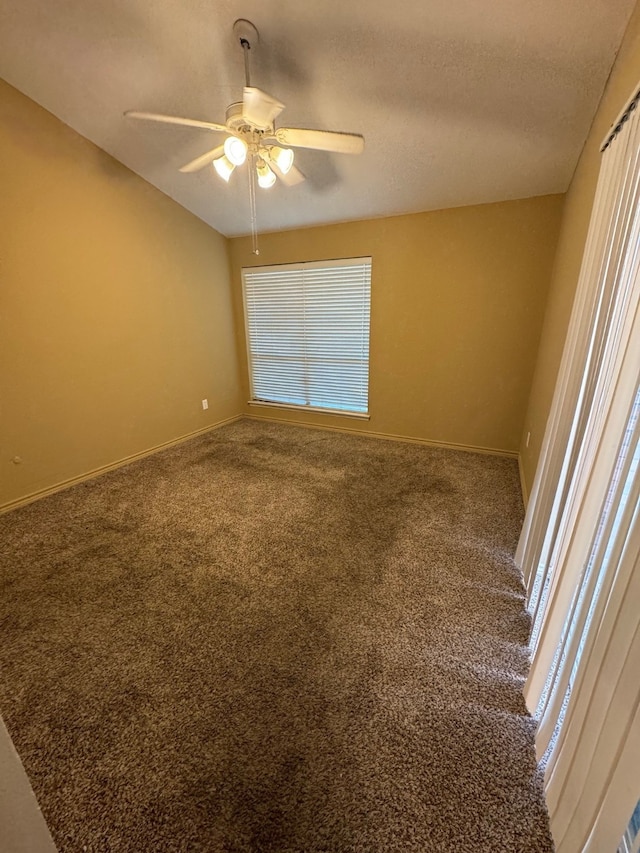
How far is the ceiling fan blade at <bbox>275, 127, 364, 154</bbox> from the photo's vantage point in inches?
66.5

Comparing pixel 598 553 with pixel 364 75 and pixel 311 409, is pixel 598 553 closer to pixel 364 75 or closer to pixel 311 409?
pixel 364 75

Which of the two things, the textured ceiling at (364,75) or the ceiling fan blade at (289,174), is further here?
the ceiling fan blade at (289,174)

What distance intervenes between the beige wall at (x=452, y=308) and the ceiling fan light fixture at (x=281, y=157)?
1699 mm

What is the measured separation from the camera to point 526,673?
4.41ft

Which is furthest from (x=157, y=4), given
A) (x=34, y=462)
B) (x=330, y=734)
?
(x=330, y=734)

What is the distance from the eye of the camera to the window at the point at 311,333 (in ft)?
12.1

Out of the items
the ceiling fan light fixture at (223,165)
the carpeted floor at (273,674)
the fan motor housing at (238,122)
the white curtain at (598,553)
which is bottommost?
the carpeted floor at (273,674)

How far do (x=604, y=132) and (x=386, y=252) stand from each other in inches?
76.6

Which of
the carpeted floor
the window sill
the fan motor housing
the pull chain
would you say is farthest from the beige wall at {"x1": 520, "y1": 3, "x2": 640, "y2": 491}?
the pull chain

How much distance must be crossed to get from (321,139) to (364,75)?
526 millimetres

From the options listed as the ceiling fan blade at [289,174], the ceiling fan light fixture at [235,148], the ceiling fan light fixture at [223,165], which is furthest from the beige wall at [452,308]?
the ceiling fan light fixture at [235,148]

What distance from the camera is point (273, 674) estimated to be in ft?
4.42

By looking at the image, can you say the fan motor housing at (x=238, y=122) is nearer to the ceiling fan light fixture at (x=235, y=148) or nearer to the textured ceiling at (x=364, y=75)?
the ceiling fan light fixture at (x=235, y=148)

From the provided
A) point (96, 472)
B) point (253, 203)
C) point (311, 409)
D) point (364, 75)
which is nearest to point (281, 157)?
point (364, 75)
